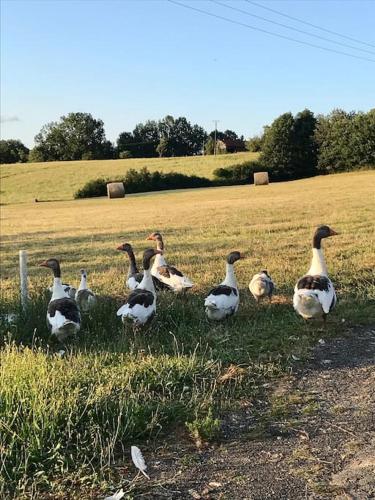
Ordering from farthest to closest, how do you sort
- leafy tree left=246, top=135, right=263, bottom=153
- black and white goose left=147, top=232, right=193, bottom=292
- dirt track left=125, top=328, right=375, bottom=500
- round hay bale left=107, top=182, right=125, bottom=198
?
leafy tree left=246, top=135, right=263, bottom=153 → round hay bale left=107, top=182, right=125, bottom=198 → black and white goose left=147, top=232, right=193, bottom=292 → dirt track left=125, top=328, right=375, bottom=500

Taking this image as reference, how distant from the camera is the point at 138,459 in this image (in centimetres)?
428

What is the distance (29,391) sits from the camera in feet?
15.9

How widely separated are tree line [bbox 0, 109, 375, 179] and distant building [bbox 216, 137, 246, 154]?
3.10 ft

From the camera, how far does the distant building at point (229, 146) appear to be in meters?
112

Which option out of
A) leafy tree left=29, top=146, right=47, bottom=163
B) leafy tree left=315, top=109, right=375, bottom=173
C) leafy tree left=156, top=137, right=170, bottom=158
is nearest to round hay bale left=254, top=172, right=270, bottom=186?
leafy tree left=315, top=109, right=375, bottom=173

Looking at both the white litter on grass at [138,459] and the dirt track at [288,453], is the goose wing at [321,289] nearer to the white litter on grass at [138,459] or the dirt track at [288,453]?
the dirt track at [288,453]

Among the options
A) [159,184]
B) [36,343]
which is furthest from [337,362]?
[159,184]

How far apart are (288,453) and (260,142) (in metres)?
77.0

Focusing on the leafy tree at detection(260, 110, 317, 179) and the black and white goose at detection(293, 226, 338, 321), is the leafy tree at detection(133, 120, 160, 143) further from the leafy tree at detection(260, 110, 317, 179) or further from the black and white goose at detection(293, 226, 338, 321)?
the black and white goose at detection(293, 226, 338, 321)

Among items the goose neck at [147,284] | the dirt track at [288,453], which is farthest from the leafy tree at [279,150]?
the dirt track at [288,453]

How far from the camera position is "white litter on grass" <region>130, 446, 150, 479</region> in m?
4.18

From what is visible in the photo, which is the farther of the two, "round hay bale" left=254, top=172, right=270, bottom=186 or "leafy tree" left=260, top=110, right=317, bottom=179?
"leafy tree" left=260, top=110, right=317, bottom=179

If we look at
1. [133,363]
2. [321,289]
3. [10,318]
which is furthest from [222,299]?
[10,318]

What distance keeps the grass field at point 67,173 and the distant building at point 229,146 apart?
32.7m
